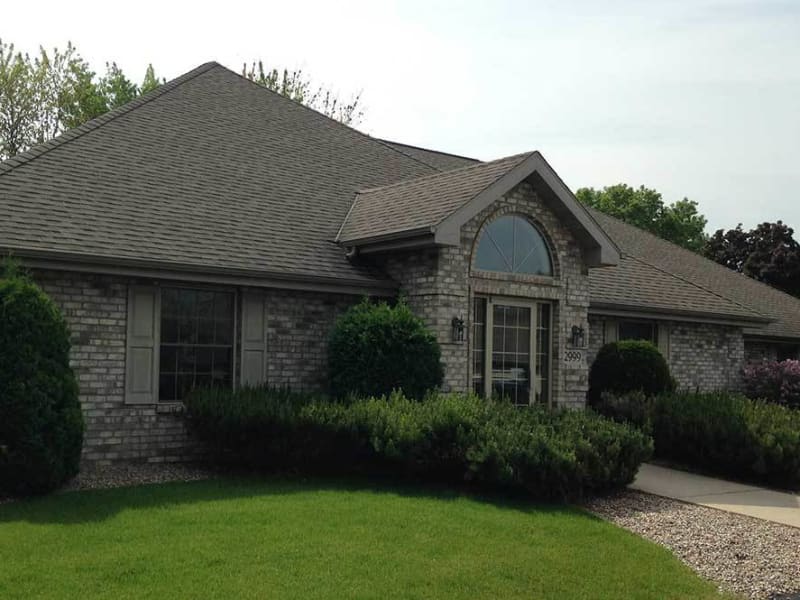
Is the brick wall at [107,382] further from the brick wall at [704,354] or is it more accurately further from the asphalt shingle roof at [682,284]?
the brick wall at [704,354]

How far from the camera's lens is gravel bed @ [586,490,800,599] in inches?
332

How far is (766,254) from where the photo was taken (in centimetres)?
4481

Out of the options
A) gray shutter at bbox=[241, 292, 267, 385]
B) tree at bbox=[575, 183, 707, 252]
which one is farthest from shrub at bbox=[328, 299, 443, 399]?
tree at bbox=[575, 183, 707, 252]

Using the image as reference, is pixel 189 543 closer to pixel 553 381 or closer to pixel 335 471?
pixel 335 471

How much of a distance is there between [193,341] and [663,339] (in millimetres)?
11023

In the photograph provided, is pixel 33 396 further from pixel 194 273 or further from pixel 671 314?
pixel 671 314

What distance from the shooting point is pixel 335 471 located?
1219 cm

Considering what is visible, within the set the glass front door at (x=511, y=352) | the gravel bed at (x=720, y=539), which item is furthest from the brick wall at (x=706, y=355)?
the gravel bed at (x=720, y=539)

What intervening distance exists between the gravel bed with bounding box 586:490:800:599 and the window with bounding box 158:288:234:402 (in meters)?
5.76

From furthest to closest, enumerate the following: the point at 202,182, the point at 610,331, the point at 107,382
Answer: the point at 610,331 < the point at 202,182 < the point at 107,382

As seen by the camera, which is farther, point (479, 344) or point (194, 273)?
point (479, 344)

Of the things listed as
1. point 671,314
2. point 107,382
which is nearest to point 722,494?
point 671,314

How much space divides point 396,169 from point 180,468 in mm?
9455

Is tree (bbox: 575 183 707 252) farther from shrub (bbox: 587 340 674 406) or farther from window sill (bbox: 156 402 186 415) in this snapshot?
window sill (bbox: 156 402 186 415)
